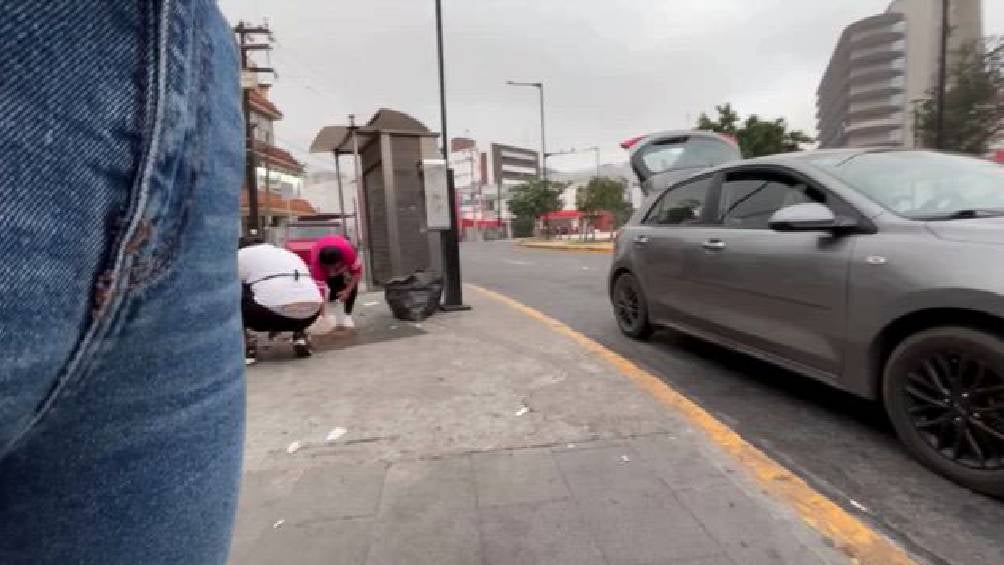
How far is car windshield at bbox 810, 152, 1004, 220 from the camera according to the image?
3.00m

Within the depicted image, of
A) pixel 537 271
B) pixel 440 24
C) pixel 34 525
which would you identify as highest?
pixel 440 24

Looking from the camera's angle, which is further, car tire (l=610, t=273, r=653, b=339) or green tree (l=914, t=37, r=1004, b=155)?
green tree (l=914, t=37, r=1004, b=155)

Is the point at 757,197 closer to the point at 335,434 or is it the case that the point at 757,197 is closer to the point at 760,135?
the point at 335,434

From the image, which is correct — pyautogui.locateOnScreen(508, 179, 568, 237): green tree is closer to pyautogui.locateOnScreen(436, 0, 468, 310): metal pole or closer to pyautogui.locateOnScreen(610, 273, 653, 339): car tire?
pyautogui.locateOnScreen(436, 0, 468, 310): metal pole

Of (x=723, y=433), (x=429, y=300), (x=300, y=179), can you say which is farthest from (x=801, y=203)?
(x=300, y=179)

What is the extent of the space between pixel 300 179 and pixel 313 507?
2151 inches

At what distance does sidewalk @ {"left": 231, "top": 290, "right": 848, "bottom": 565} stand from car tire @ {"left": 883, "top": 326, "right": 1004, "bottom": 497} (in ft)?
2.78

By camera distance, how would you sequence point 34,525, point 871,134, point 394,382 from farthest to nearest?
point 871,134 → point 394,382 → point 34,525

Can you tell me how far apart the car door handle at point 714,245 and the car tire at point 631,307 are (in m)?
1.02

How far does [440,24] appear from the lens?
852 cm

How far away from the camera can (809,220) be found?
3.17 m

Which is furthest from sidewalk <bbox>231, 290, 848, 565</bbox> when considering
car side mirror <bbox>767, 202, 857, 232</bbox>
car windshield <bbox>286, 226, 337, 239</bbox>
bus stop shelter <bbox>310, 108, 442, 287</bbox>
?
car windshield <bbox>286, 226, 337, 239</bbox>

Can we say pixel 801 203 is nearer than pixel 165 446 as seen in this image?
No

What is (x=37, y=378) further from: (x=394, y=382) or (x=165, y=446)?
(x=394, y=382)
